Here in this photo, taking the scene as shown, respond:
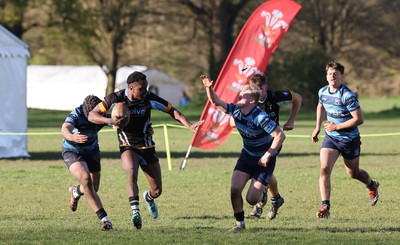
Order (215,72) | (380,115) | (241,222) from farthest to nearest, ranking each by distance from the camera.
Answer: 1. (215,72)
2. (380,115)
3. (241,222)

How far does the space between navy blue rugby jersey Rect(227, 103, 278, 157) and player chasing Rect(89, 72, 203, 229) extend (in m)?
0.71

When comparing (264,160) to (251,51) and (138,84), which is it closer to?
(138,84)

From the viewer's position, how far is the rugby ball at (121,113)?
1073 centimetres

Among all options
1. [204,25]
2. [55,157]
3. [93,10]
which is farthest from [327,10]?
[55,157]

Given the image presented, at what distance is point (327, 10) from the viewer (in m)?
66.8

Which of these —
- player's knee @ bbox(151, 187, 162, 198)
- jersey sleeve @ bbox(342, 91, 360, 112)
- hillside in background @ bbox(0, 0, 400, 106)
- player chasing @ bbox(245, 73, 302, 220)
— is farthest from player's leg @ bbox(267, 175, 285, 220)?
hillside in background @ bbox(0, 0, 400, 106)

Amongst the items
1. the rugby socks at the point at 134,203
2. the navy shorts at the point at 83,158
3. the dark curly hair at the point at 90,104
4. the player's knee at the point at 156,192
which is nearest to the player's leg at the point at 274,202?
the player's knee at the point at 156,192

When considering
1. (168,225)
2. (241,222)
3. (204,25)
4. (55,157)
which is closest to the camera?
(241,222)

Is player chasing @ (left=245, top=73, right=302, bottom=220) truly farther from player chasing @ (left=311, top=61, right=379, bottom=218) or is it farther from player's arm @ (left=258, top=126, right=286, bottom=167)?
player's arm @ (left=258, top=126, right=286, bottom=167)

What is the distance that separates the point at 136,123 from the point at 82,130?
0.69m

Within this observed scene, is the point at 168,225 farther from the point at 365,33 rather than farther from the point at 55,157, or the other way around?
the point at 365,33

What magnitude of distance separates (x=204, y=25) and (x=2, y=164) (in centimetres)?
4091

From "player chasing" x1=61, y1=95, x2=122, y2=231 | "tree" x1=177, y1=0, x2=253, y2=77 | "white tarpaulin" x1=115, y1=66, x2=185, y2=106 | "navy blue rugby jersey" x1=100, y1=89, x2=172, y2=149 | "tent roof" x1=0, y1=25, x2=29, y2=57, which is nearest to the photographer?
"player chasing" x1=61, y1=95, x2=122, y2=231

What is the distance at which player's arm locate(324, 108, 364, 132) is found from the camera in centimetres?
1241
